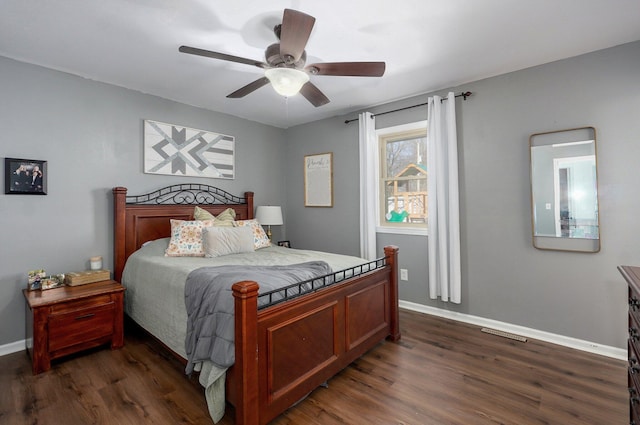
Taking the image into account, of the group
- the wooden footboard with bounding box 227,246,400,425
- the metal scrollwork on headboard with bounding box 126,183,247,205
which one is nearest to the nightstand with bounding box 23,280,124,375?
the metal scrollwork on headboard with bounding box 126,183,247,205

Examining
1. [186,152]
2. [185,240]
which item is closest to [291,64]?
[185,240]

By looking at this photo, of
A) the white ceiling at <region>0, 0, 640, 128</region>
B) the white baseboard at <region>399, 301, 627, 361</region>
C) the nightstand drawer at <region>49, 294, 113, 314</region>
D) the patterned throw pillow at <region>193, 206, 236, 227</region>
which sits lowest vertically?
the white baseboard at <region>399, 301, 627, 361</region>

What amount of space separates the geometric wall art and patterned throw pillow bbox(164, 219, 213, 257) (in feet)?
2.57

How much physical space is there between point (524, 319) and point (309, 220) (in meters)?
2.88

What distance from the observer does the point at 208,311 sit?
1.84 meters

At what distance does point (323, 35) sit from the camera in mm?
2336

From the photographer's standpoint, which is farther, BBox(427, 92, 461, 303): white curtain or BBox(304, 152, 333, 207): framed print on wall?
BBox(304, 152, 333, 207): framed print on wall

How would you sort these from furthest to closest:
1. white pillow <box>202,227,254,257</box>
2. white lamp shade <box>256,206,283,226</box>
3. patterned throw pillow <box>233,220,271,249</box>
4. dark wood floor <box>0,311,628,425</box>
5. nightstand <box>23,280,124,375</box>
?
1. white lamp shade <box>256,206,283,226</box>
2. patterned throw pillow <box>233,220,271,249</box>
3. white pillow <box>202,227,254,257</box>
4. nightstand <box>23,280,124,375</box>
5. dark wood floor <box>0,311,628,425</box>

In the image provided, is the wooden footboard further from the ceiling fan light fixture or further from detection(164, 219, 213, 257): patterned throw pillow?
detection(164, 219, 213, 257): patterned throw pillow

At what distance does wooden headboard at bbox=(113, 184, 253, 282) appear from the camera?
124 inches

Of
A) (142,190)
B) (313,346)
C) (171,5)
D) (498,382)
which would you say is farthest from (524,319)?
(142,190)

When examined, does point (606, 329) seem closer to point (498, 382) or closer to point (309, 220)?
point (498, 382)

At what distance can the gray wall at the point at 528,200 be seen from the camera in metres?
2.51

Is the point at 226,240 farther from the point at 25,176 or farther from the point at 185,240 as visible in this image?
the point at 25,176
